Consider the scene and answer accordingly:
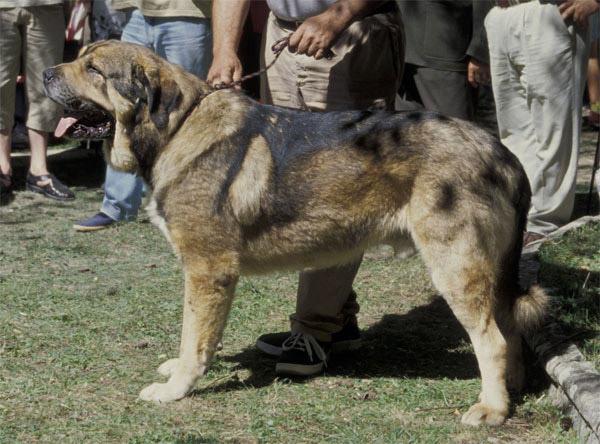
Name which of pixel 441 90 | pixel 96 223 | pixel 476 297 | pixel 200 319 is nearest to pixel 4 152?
pixel 96 223

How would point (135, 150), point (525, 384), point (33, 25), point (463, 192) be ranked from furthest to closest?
1. point (33, 25)
2. point (525, 384)
3. point (135, 150)
4. point (463, 192)

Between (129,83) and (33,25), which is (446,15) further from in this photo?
(33,25)

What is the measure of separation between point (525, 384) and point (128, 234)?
3992 millimetres

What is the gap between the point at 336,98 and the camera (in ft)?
13.5

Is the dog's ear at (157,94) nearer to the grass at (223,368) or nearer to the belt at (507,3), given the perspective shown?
the grass at (223,368)

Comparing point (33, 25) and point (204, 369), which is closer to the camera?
point (204, 369)

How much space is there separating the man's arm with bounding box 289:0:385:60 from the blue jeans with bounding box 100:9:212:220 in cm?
300

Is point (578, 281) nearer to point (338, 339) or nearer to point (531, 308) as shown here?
point (531, 308)

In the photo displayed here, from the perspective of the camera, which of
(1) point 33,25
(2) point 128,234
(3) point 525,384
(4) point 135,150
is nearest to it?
(4) point 135,150

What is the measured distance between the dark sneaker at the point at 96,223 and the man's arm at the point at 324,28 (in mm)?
3696

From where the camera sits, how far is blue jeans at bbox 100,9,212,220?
21.6 ft

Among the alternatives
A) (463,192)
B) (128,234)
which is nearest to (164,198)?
(463,192)

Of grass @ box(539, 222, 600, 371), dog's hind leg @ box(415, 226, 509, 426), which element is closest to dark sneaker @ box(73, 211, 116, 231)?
grass @ box(539, 222, 600, 371)

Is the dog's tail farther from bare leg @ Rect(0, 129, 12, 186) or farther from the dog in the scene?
bare leg @ Rect(0, 129, 12, 186)
